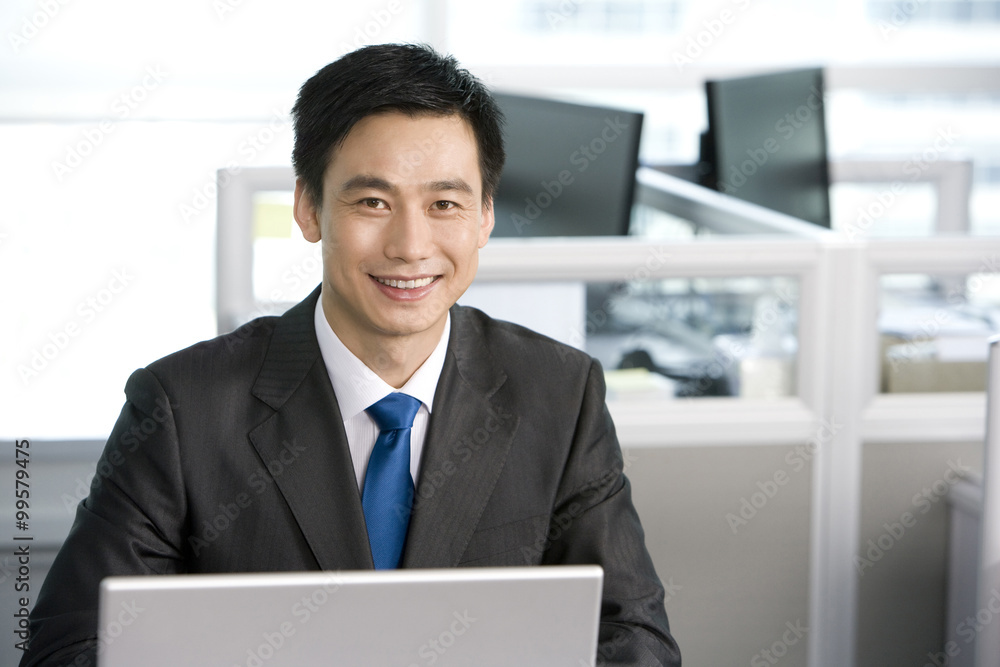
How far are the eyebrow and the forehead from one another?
1 cm

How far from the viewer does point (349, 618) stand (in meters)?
0.75

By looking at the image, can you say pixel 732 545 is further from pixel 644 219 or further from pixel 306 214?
pixel 644 219

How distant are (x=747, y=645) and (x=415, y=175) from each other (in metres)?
1.03

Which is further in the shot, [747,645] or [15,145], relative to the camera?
[15,145]

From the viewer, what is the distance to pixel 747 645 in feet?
5.67

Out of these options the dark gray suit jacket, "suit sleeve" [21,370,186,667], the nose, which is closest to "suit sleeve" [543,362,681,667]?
the dark gray suit jacket

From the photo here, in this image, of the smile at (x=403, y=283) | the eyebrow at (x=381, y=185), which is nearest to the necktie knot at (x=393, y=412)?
the smile at (x=403, y=283)

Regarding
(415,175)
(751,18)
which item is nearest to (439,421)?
(415,175)

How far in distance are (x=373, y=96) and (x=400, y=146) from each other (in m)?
0.06

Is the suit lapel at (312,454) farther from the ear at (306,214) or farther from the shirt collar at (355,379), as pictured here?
the ear at (306,214)

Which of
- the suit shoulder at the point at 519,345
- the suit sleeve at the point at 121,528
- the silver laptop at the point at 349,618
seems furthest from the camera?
the suit shoulder at the point at 519,345

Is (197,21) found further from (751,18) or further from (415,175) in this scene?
(415,175)

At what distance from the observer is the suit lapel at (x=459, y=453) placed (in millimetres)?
1200

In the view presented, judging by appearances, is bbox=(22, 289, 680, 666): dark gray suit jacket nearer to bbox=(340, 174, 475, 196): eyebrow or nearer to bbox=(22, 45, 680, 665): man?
bbox=(22, 45, 680, 665): man
